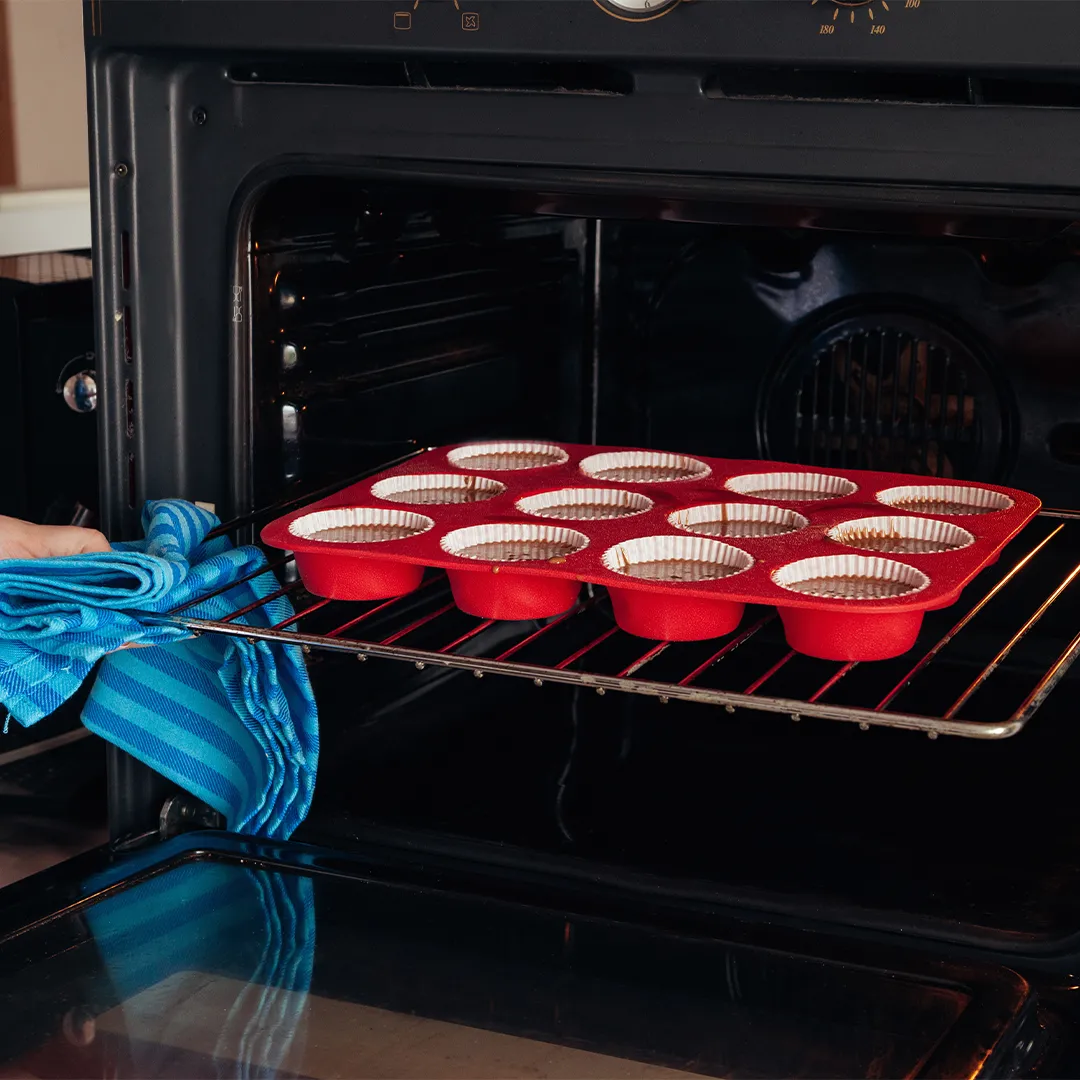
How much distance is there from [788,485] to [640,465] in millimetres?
134

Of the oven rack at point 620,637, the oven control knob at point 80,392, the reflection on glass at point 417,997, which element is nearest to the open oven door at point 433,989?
the reflection on glass at point 417,997

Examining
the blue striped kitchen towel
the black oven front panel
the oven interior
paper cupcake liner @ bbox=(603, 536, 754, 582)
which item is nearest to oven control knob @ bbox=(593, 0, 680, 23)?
the black oven front panel

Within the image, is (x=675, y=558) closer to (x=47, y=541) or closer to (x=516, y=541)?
(x=516, y=541)

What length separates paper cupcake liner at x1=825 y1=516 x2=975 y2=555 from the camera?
108 centimetres

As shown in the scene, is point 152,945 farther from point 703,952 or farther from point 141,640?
point 703,952

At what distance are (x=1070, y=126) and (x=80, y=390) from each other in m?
0.94

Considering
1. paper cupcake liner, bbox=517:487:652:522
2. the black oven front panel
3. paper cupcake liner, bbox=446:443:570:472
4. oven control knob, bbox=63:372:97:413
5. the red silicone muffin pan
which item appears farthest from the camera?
oven control knob, bbox=63:372:97:413

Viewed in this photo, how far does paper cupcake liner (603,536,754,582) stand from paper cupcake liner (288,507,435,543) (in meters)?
0.16

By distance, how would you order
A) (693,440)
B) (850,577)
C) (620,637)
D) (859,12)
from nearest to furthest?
1. (859,12)
2. (850,577)
3. (693,440)
4. (620,637)

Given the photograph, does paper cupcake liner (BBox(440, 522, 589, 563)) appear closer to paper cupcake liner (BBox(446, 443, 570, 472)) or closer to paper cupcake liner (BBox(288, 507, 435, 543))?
paper cupcake liner (BBox(288, 507, 435, 543))

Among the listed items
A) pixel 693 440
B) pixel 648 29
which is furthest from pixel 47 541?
pixel 693 440

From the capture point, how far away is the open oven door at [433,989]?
84cm

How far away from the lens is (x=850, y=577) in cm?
100

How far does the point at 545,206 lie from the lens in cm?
117
